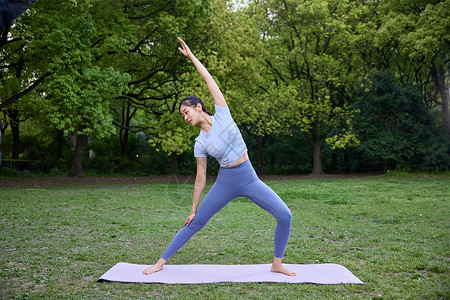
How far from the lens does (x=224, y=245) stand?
612 centimetres

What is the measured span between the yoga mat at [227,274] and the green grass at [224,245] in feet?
0.51

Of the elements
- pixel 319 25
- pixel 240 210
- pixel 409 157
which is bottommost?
pixel 240 210

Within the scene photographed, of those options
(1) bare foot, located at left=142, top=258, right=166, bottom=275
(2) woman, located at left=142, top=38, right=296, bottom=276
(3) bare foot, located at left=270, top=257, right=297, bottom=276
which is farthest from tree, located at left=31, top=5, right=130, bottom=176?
(3) bare foot, located at left=270, top=257, right=297, bottom=276

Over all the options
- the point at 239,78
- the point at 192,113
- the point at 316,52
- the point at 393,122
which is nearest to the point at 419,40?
the point at 393,122

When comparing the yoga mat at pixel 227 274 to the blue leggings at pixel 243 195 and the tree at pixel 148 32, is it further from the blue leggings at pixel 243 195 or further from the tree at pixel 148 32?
the tree at pixel 148 32

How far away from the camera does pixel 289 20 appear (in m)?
23.8

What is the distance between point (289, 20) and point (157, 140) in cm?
1219

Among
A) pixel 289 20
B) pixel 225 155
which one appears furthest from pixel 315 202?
pixel 289 20

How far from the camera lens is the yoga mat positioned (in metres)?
4.26

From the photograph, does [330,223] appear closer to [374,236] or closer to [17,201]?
[374,236]

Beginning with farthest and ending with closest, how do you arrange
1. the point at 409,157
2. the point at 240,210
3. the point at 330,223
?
the point at 409,157
the point at 240,210
the point at 330,223

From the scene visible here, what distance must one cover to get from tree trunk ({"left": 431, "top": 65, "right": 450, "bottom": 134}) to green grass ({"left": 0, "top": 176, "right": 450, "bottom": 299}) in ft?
43.5

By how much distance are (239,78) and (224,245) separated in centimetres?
1409

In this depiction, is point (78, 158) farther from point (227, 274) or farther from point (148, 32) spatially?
point (227, 274)
